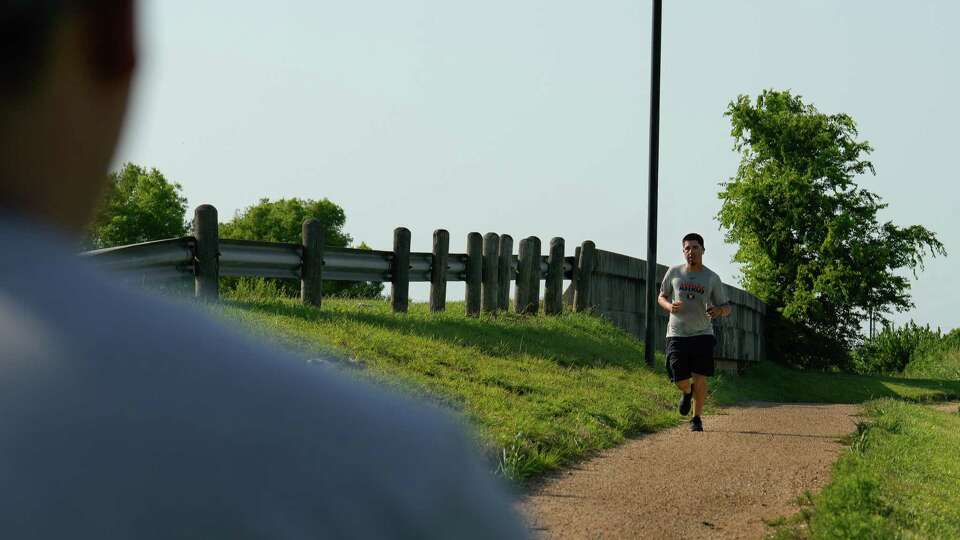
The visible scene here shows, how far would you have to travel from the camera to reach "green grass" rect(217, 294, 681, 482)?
326 inches

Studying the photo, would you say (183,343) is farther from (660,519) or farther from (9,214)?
(660,519)

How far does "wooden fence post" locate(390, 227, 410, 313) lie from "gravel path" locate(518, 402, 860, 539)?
514 centimetres

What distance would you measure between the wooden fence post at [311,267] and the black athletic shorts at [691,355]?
14.8ft

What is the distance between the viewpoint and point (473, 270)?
662 inches

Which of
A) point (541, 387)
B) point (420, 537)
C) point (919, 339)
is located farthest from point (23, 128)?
point (919, 339)

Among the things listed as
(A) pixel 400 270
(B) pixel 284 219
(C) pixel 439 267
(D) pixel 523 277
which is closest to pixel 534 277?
(D) pixel 523 277

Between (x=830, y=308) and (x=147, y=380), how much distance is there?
42641mm

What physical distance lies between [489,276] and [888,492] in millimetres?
10553

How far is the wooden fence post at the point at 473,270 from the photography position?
16.8 m

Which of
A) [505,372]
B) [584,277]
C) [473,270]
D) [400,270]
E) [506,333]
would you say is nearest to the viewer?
[505,372]

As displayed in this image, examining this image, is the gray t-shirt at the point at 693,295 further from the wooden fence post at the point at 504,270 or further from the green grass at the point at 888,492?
the wooden fence post at the point at 504,270

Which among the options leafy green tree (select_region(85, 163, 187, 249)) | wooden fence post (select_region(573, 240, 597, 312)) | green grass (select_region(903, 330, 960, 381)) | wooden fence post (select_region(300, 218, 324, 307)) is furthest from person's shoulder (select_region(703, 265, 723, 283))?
leafy green tree (select_region(85, 163, 187, 249))

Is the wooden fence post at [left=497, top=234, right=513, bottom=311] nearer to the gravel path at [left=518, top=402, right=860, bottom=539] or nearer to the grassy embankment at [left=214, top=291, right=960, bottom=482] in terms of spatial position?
the grassy embankment at [left=214, top=291, right=960, bottom=482]

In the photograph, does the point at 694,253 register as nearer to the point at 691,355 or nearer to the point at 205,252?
the point at 691,355
